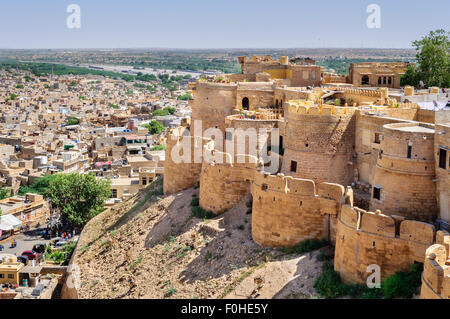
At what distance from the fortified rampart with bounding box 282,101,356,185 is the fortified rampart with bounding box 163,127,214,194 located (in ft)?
21.6

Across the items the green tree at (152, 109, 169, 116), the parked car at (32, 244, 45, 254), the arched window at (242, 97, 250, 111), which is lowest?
the parked car at (32, 244, 45, 254)

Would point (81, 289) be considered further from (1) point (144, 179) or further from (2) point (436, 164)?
(1) point (144, 179)

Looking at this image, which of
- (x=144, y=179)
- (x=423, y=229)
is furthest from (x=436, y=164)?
(x=144, y=179)

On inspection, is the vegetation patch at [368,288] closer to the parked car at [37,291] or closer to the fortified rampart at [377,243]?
the fortified rampart at [377,243]

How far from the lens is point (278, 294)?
16391mm

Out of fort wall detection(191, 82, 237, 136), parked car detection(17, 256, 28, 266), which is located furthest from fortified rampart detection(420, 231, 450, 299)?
parked car detection(17, 256, 28, 266)

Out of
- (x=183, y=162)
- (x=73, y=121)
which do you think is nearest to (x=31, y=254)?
(x=183, y=162)

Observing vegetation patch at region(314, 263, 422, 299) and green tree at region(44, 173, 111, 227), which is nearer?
vegetation patch at region(314, 263, 422, 299)

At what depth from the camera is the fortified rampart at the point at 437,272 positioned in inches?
450

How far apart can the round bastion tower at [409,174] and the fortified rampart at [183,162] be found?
10966mm

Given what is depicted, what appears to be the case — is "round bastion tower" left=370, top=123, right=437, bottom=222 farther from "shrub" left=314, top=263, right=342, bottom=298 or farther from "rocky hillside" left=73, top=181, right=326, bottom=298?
"rocky hillside" left=73, top=181, right=326, bottom=298

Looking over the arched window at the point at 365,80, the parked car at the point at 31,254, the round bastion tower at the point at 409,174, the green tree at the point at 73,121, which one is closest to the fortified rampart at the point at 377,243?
the round bastion tower at the point at 409,174

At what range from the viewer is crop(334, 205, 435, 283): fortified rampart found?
1423cm

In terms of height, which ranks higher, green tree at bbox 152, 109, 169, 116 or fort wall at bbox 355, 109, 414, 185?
fort wall at bbox 355, 109, 414, 185
